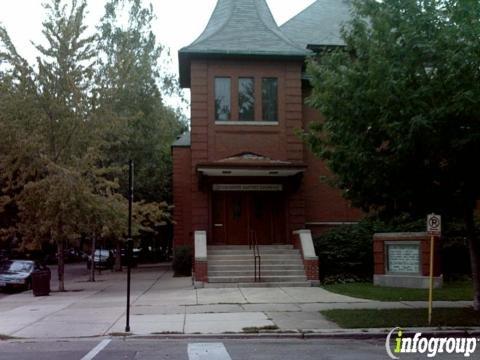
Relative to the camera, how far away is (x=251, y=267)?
21.7 m

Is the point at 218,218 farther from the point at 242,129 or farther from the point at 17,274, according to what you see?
the point at 17,274

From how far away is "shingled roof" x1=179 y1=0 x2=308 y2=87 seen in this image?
24.5 meters

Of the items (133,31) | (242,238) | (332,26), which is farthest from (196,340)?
(133,31)

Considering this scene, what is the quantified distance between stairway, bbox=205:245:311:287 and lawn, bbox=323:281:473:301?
1698 millimetres

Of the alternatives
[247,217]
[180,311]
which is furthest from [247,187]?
[180,311]

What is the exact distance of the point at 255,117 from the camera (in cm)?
2486

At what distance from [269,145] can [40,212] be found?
913 centimetres

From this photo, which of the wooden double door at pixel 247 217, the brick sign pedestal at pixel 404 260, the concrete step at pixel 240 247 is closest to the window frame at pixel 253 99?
the wooden double door at pixel 247 217

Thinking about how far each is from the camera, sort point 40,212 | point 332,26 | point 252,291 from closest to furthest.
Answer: point 252,291, point 40,212, point 332,26

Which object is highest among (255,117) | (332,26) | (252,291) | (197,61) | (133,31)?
(133,31)

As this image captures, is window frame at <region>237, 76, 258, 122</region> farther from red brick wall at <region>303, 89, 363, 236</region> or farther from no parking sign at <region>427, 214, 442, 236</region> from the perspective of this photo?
no parking sign at <region>427, 214, 442, 236</region>

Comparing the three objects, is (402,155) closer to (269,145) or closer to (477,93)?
(477,93)

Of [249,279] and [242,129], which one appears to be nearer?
[249,279]

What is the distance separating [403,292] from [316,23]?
16.4 m
